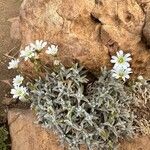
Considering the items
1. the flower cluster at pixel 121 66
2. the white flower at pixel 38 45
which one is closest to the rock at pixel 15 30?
the white flower at pixel 38 45

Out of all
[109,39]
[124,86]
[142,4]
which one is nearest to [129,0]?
[142,4]

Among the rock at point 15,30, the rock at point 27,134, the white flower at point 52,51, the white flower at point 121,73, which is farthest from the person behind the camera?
the rock at point 15,30

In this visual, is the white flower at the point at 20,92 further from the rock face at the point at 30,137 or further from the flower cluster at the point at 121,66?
the flower cluster at the point at 121,66

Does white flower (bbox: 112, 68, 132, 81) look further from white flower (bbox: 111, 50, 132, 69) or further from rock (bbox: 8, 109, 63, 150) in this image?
rock (bbox: 8, 109, 63, 150)

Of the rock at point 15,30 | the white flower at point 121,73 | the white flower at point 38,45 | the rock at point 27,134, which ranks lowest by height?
the rock at point 27,134

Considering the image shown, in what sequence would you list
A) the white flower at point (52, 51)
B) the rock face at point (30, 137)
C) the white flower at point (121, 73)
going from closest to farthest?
the white flower at point (121, 73) < the white flower at point (52, 51) < the rock face at point (30, 137)

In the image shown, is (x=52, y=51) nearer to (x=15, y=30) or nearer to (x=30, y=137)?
(x=30, y=137)

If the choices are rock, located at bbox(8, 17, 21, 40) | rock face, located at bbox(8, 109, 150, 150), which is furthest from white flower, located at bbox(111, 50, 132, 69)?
rock, located at bbox(8, 17, 21, 40)

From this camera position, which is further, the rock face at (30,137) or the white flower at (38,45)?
the rock face at (30,137)

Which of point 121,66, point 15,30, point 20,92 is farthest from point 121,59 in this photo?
point 15,30

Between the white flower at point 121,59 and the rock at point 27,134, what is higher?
the white flower at point 121,59
